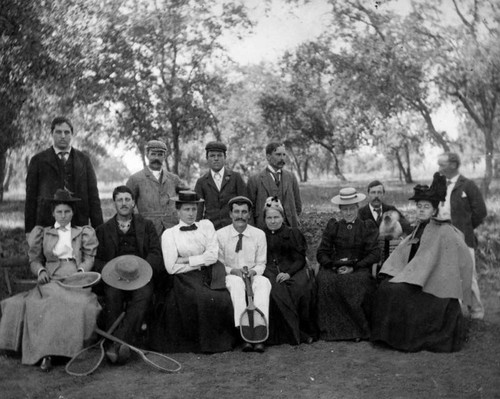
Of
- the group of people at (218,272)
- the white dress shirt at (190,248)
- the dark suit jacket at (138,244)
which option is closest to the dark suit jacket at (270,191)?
the group of people at (218,272)

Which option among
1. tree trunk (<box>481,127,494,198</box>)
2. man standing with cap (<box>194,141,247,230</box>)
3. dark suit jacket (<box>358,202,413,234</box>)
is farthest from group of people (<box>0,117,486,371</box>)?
tree trunk (<box>481,127,494,198</box>)

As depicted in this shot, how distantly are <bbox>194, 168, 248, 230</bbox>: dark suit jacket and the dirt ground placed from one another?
4.96 ft

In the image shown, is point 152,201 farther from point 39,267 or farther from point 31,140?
point 31,140

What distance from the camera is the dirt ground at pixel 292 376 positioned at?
3.64 metres

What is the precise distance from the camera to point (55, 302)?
4492 millimetres

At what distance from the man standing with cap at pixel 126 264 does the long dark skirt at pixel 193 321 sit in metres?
0.25

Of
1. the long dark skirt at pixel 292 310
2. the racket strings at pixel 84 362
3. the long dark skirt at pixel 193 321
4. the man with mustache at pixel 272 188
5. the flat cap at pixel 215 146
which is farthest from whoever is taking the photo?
the man with mustache at pixel 272 188

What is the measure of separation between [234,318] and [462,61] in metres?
5.04

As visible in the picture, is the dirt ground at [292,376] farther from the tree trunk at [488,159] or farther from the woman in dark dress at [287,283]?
the tree trunk at [488,159]

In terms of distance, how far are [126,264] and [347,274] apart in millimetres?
1992

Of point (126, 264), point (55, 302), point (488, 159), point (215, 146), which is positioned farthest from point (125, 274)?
point (488, 159)

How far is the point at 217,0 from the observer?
774 cm

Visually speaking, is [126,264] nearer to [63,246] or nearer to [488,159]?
[63,246]

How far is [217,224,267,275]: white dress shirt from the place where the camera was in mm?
5254
